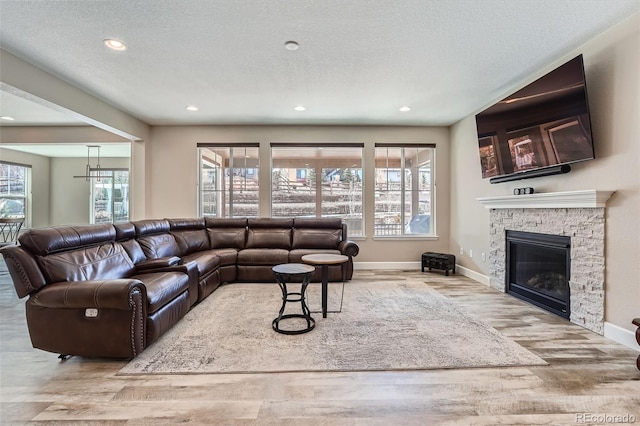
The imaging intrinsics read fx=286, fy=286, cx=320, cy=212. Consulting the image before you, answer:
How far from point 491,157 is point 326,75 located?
2.49 metres

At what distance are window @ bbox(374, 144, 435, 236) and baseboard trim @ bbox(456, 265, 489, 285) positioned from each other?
0.85 m

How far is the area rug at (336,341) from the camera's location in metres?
2.15

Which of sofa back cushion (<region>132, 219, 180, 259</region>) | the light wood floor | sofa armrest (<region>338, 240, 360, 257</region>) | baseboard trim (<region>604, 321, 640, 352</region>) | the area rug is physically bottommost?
the light wood floor

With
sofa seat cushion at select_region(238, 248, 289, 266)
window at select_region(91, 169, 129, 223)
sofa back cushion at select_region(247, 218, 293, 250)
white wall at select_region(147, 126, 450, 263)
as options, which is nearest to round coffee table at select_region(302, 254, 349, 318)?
sofa seat cushion at select_region(238, 248, 289, 266)

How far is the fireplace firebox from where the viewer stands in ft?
10.2

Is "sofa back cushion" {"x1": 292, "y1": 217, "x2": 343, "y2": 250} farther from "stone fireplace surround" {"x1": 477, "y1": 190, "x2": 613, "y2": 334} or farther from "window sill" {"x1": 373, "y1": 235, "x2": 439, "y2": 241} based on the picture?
"stone fireplace surround" {"x1": 477, "y1": 190, "x2": 613, "y2": 334}

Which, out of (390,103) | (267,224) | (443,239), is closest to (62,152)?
(267,224)

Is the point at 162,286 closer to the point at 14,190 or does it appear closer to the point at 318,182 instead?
the point at 318,182

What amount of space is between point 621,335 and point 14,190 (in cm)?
1122

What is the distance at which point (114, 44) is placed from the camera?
8.86 ft

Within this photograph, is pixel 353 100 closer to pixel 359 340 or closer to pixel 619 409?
pixel 359 340

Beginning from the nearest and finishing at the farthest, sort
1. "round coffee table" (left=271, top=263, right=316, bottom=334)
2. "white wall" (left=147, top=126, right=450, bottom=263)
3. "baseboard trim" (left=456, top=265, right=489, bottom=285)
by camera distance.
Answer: "round coffee table" (left=271, top=263, right=316, bottom=334)
"baseboard trim" (left=456, top=265, right=489, bottom=285)
"white wall" (left=147, top=126, right=450, bottom=263)

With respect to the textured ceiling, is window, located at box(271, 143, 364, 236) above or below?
below

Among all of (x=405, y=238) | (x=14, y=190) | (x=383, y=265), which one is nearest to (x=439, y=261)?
(x=405, y=238)
